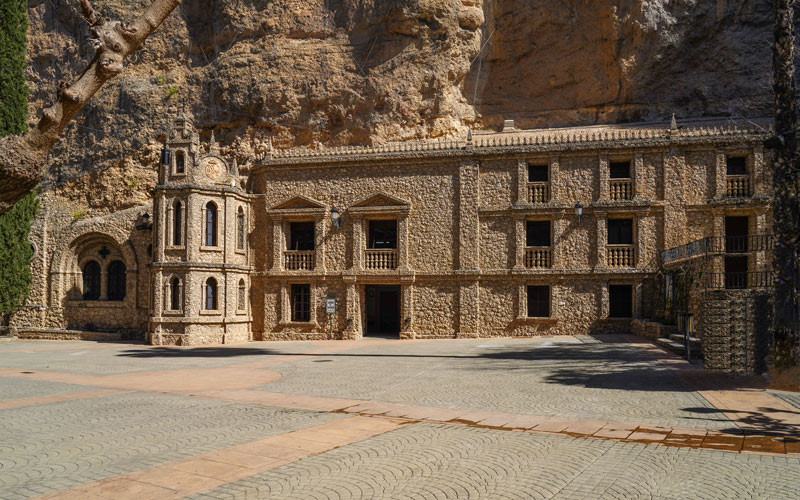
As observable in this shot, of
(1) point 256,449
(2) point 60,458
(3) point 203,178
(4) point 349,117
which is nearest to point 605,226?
(4) point 349,117

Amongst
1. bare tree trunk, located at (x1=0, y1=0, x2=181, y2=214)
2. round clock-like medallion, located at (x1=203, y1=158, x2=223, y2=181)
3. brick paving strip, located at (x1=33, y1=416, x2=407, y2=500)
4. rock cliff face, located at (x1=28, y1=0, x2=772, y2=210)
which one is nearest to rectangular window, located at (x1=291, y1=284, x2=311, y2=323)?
round clock-like medallion, located at (x1=203, y1=158, x2=223, y2=181)

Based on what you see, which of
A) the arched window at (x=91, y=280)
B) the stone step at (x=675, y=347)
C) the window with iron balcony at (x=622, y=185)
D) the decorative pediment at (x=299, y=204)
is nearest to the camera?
the stone step at (x=675, y=347)

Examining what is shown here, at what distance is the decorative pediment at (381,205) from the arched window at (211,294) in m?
7.43

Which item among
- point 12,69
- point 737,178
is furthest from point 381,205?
point 12,69

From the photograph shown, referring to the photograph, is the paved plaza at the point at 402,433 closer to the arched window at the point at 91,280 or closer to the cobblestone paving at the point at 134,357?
the cobblestone paving at the point at 134,357

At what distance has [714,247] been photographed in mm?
21578

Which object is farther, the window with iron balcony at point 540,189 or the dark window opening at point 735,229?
the window with iron balcony at point 540,189

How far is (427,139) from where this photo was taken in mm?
34719

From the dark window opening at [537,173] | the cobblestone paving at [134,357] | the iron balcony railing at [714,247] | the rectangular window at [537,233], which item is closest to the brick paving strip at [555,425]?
the cobblestone paving at [134,357]

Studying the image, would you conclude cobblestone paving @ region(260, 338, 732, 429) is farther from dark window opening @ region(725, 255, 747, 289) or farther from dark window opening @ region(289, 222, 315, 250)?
dark window opening @ region(289, 222, 315, 250)

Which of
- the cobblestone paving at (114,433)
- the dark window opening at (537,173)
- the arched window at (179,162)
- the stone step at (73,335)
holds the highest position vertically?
the arched window at (179,162)

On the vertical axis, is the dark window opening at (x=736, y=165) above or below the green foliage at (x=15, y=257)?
above

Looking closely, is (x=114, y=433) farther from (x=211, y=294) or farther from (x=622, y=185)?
(x=622, y=185)

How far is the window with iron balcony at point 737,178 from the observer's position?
25.0m
